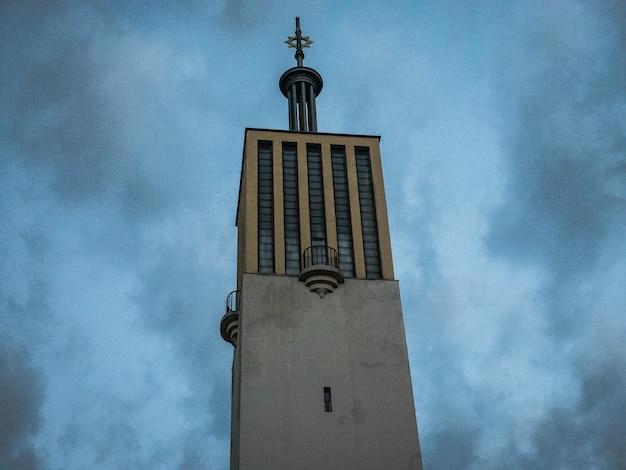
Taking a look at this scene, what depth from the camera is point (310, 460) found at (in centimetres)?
3166

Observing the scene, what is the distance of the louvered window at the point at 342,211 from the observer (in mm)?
37750

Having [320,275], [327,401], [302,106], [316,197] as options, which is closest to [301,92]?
[302,106]

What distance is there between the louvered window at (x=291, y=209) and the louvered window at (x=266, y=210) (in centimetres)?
68

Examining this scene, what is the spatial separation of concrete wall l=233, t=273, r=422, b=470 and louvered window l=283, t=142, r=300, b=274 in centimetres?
112

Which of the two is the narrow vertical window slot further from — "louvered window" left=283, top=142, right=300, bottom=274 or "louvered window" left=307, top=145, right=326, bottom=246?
"louvered window" left=307, top=145, right=326, bottom=246

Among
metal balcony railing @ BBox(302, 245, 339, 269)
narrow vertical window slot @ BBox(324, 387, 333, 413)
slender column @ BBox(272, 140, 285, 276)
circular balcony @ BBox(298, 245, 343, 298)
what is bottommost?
narrow vertical window slot @ BBox(324, 387, 333, 413)

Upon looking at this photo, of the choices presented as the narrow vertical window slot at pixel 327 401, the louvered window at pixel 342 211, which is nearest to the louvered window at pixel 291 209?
the louvered window at pixel 342 211

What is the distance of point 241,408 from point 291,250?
8.26 m

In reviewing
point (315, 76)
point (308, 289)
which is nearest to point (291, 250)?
point (308, 289)

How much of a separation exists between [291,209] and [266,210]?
120cm

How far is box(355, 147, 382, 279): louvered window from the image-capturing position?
125ft

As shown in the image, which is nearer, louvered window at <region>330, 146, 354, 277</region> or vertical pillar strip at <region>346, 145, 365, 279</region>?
vertical pillar strip at <region>346, 145, 365, 279</region>

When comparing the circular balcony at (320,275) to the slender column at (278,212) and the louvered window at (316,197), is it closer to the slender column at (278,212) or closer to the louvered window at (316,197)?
the slender column at (278,212)

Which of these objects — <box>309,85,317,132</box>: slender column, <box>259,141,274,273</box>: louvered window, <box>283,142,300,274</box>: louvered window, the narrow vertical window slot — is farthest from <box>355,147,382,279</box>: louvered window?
the narrow vertical window slot
